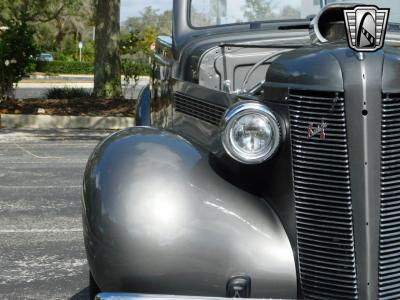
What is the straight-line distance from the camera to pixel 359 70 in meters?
2.97

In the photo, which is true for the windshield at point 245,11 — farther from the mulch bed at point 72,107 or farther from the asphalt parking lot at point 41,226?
the mulch bed at point 72,107

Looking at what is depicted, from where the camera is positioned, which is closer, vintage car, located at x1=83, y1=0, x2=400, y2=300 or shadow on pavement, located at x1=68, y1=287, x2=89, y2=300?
vintage car, located at x1=83, y1=0, x2=400, y2=300

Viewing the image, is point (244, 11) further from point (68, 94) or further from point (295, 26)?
point (68, 94)

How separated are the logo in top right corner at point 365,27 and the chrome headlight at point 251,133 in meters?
0.43

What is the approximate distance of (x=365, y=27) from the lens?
302cm

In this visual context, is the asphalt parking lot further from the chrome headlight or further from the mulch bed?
the mulch bed

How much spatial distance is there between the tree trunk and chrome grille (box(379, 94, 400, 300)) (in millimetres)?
17211

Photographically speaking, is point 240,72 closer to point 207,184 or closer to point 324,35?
point 324,35

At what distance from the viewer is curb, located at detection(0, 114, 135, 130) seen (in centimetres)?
1748

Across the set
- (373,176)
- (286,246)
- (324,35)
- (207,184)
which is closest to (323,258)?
(286,246)

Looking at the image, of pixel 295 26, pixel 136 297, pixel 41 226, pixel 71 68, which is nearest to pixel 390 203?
pixel 136 297

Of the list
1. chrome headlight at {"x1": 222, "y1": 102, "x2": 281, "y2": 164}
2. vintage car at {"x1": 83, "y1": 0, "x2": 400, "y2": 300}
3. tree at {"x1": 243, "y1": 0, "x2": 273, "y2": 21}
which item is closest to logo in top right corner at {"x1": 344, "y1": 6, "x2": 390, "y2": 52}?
vintage car at {"x1": 83, "y1": 0, "x2": 400, "y2": 300}

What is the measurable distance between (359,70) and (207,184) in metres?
0.82

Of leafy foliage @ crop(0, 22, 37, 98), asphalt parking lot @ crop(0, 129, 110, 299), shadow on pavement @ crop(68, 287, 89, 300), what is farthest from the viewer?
leafy foliage @ crop(0, 22, 37, 98)
